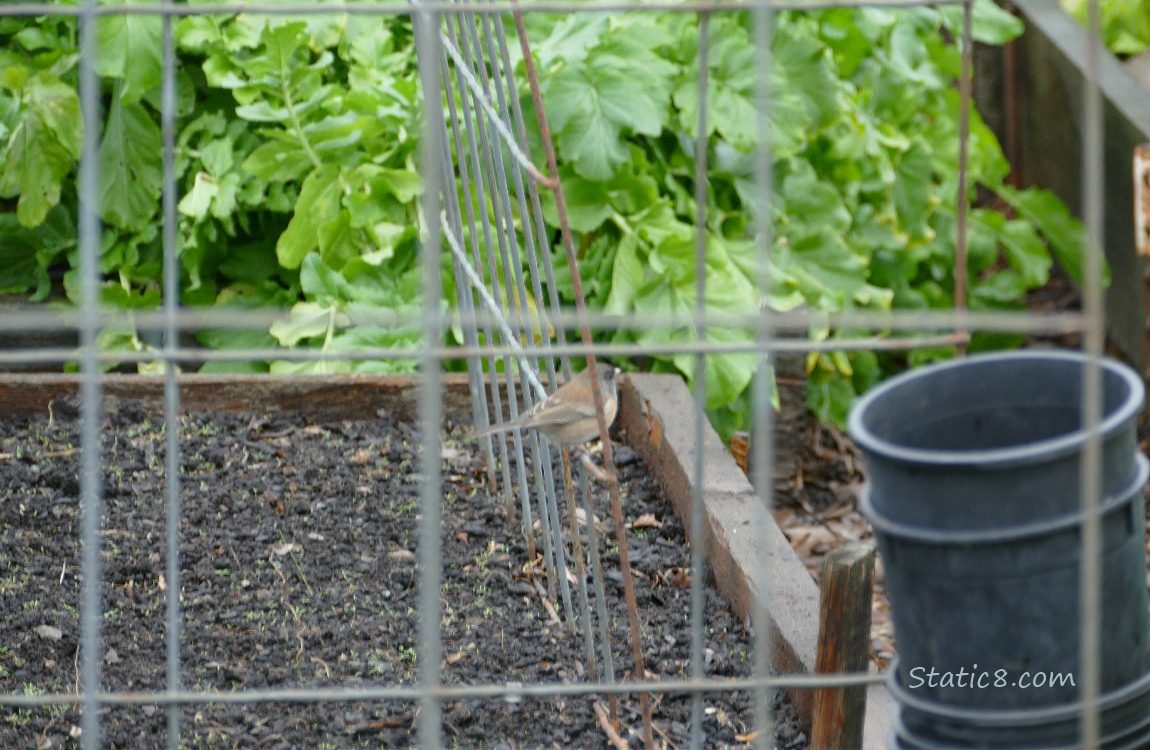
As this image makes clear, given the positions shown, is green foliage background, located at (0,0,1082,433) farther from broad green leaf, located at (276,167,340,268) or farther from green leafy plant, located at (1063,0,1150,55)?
green leafy plant, located at (1063,0,1150,55)

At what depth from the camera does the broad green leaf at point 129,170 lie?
4.02 meters

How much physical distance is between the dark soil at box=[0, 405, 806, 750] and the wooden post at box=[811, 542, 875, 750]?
0.89 ft

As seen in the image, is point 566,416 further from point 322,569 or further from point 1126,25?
point 1126,25

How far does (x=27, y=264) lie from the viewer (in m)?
4.17

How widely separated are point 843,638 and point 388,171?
2240 mm

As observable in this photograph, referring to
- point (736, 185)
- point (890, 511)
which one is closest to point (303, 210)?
point (736, 185)

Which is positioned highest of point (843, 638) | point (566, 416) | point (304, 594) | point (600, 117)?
point (600, 117)

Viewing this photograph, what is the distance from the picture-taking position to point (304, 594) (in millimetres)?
2762

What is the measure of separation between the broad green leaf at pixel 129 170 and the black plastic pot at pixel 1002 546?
9.49 feet

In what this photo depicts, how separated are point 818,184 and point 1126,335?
4.37ft

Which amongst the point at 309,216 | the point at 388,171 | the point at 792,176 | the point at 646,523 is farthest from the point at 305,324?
the point at 792,176

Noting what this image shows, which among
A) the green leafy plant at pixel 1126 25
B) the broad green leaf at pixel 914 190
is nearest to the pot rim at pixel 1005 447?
the broad green leaf at pixel 914 190

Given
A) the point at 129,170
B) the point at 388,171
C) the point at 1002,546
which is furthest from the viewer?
the point at 129,170

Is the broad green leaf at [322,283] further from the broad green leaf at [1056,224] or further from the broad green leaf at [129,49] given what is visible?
the broad green leaf at [1056,224]
